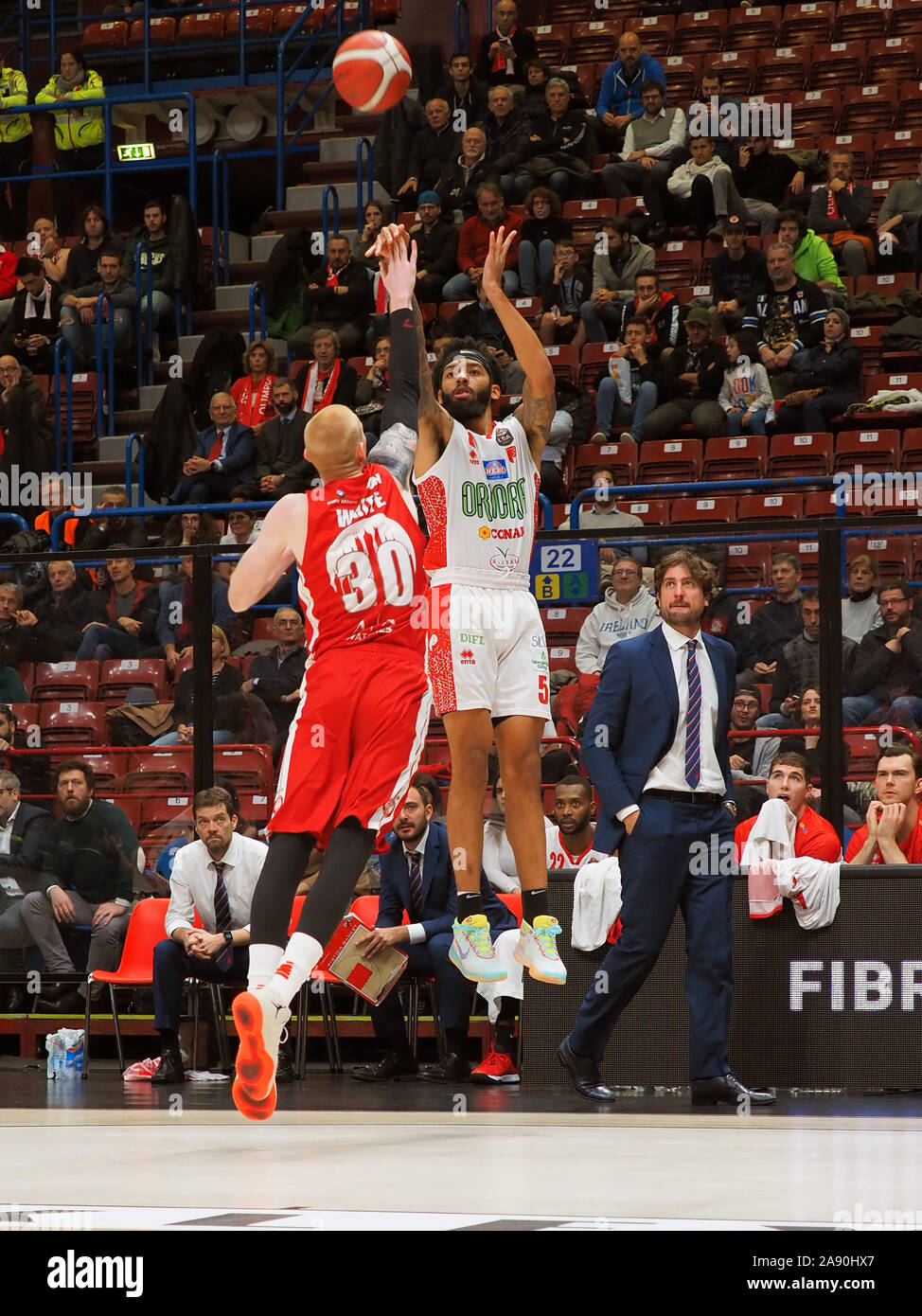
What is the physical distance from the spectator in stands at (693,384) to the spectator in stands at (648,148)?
8.35 feet

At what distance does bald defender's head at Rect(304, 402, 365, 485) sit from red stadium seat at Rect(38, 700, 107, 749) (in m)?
3.94

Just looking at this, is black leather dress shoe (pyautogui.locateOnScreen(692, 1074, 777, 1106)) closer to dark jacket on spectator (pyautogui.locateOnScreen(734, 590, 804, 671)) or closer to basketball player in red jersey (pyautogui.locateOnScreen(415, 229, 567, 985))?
basketball player in red jersey (pyautogui.locateOnScreen(415, 229, 567, 985))

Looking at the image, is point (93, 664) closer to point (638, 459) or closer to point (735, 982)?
point (735, 982)

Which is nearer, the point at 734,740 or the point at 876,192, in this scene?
the point at 734,740

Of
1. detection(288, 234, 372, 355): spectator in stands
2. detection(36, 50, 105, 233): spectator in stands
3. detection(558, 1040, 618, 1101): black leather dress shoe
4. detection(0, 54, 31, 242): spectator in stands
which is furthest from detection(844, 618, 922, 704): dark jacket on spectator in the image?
detection(0, 54, 31, 242): spectator in stands

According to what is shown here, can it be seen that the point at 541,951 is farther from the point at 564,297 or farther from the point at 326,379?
the point at 564,297

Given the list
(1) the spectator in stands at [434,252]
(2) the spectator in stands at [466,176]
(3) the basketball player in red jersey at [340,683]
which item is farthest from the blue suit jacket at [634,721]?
(2) the spectator in stands at [466,176]

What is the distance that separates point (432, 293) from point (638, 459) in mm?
3191

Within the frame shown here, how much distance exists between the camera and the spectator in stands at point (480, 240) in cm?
1562

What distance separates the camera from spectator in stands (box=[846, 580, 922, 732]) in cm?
859

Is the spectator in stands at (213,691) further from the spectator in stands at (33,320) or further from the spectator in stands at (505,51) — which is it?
the spectator in stands at (505,51)

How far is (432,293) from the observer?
52.9 ft
